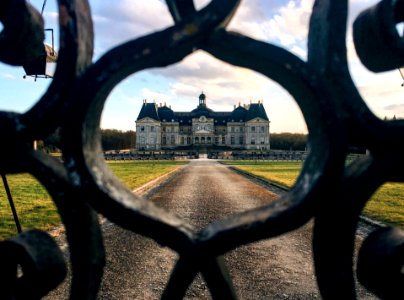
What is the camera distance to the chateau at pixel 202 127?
9781cm

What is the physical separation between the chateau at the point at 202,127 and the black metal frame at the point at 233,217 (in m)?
94.8

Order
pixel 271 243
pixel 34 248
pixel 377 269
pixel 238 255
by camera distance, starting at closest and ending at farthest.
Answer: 1. pixel 377 269
2. pixel 34 248
3. pixel 238 255
4. pixel 271 243

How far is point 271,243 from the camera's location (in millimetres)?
6160


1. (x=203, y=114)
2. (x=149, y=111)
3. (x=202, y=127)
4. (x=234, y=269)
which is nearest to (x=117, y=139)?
(x=149, y=111)

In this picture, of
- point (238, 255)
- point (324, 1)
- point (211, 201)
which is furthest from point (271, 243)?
point (324, 1)

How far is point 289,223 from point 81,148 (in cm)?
92

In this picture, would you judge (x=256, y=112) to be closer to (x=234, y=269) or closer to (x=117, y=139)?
(x=117, y=139)

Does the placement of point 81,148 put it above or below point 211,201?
above

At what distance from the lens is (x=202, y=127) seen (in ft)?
329

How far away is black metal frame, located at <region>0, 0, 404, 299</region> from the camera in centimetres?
134

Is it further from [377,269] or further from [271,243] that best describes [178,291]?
[271,243]

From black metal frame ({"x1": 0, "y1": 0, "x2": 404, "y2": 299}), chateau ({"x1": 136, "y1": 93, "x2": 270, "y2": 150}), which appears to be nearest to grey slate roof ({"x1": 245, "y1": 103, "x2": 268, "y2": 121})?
chateau ({"x1": 136, "y1": 93, "x2": 270, "y2": 150})

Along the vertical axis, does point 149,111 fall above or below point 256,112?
below

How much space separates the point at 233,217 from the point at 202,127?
9903 cm
